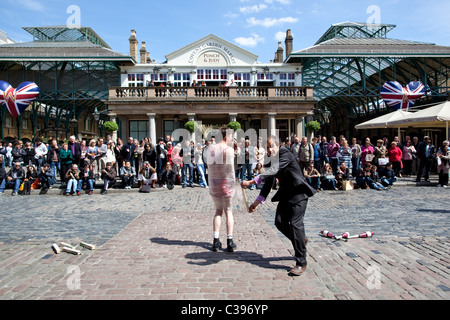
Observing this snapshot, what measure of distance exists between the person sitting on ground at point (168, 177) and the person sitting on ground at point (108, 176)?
187cm

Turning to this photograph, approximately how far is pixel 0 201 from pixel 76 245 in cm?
694

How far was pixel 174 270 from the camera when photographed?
4.18 meters

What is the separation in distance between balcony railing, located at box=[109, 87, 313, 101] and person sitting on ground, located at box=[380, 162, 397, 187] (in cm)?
1049

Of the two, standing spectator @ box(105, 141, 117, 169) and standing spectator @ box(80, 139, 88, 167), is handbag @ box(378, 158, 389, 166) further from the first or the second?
standing spectator @ box(80, 139, 88, 167)

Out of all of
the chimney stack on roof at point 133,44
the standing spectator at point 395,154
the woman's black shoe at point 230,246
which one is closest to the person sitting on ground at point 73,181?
the woman's black shoe at point 230,246

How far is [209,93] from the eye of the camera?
2242 cm

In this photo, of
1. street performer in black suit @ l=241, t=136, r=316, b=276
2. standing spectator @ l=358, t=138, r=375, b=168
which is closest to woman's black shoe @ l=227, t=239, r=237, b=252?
street performer in black suit @ l=241, t=136, r=316, b=276

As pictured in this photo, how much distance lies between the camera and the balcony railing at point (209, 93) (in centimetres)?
2205

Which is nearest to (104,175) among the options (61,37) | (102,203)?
(102,203)

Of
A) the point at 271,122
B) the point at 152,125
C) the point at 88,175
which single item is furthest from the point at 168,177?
the point at 271,122

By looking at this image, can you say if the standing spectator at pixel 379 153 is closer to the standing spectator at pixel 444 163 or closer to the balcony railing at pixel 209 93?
the standing spectator at pixel 444 163
